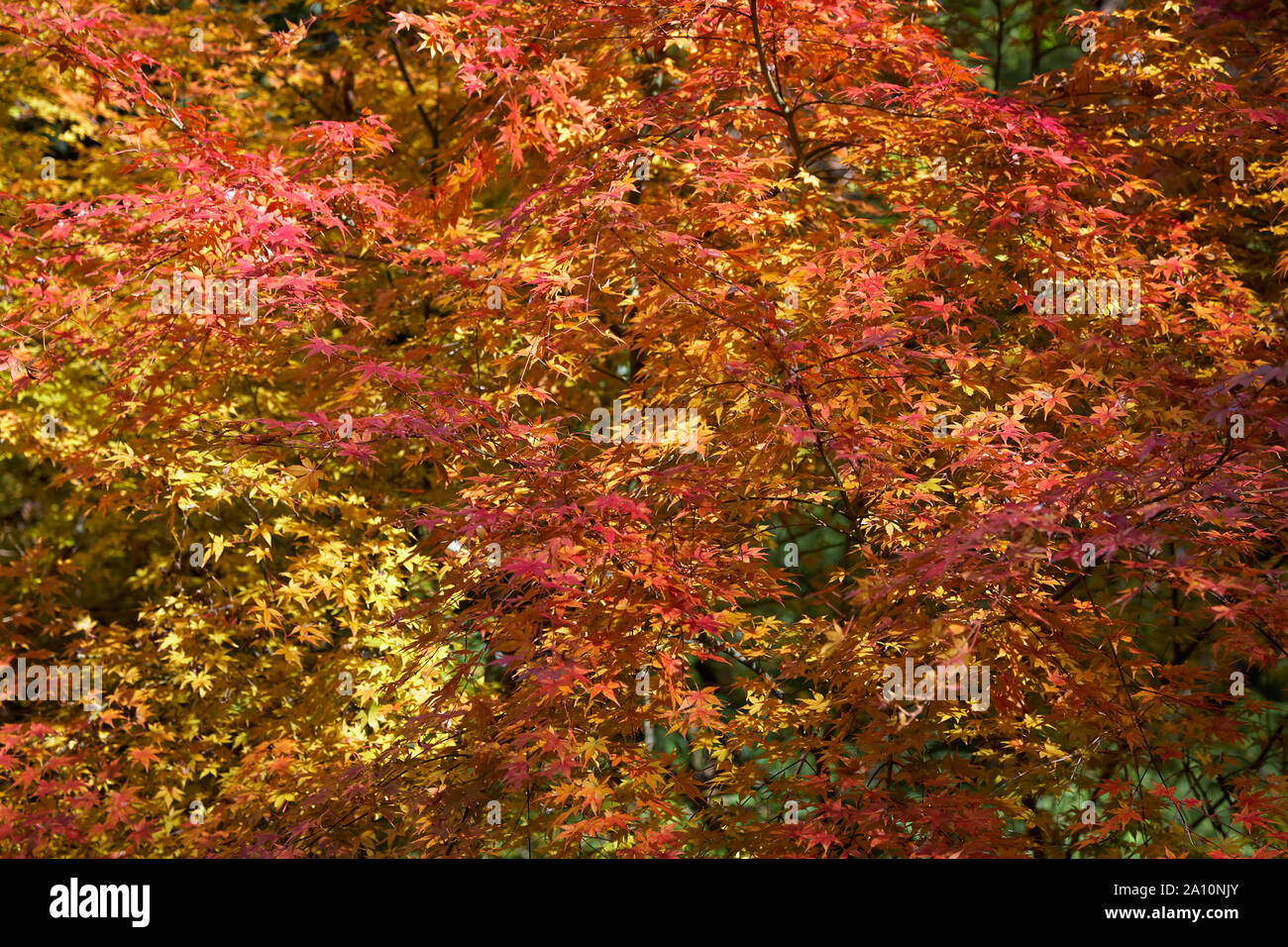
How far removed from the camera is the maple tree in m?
3.34

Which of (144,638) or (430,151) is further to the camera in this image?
(430,151)

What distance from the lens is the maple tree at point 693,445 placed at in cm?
334

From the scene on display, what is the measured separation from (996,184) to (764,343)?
1.63 meters

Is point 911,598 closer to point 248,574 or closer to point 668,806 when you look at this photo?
point 668,806

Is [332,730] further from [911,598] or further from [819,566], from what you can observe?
[819,566]

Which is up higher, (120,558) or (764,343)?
(764,343)

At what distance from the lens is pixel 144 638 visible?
18.7ft

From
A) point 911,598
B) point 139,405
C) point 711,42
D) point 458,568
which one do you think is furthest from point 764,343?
point 139,405

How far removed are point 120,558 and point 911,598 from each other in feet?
21.1

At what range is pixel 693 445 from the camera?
380cm
